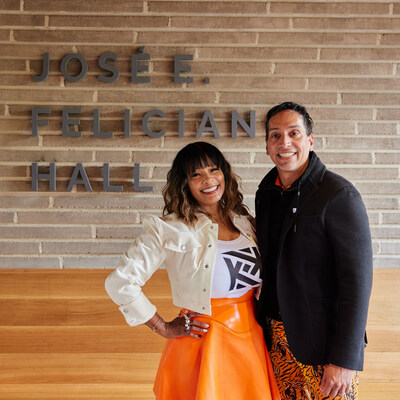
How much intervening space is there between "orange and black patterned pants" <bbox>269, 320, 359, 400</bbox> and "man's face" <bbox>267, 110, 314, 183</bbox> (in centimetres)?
63

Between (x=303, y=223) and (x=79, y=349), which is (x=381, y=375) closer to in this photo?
(x=303, y=223)

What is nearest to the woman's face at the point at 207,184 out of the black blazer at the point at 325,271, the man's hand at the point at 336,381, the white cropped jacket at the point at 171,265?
the white cropped jacket at the point at 171,265

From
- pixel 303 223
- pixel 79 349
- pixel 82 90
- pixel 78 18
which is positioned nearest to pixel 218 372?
pixel 303 223

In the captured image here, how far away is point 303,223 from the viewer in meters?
1.43

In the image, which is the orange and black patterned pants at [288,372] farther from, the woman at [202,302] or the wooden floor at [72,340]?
the wooden floor at [72,340]

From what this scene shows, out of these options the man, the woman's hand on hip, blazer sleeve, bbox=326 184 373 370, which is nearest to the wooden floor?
the woman's hand on hip

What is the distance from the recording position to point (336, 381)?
138 cm

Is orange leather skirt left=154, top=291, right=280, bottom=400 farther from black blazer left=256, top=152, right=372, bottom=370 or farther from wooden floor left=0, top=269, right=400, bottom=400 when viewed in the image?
wooden floor left=0, top=269, right=400, bottom=400

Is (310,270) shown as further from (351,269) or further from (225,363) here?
(225,363)

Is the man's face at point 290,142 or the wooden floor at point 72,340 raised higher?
the man's face at point 290,142

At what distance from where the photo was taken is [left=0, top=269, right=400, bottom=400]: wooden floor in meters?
2.37

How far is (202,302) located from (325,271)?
480 mm

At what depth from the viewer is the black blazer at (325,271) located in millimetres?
1343

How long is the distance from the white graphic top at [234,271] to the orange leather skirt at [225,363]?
41 mm
